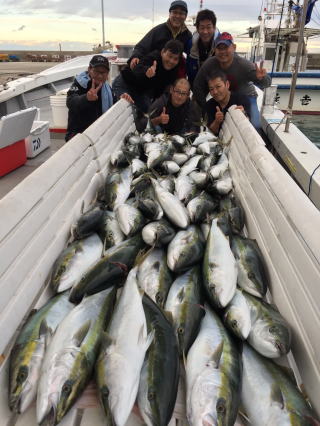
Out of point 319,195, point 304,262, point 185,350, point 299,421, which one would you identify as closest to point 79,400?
point 185,350

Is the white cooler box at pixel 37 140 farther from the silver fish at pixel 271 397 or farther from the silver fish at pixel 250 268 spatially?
the silver fish at pixel 271 397

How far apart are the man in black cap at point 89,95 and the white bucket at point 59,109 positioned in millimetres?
2009

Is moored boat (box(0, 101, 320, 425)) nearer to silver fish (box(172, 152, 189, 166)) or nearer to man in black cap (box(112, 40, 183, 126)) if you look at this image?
silver fish (box(172, 152, 189, 166))

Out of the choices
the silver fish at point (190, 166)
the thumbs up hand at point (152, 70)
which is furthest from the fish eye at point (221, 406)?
the thumbs up hand at point (152, 70)

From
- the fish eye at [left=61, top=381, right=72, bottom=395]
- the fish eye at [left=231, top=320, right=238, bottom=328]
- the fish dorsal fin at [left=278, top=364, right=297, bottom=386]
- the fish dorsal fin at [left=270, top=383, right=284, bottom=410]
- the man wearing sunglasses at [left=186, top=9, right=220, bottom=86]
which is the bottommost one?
the fish dorsal fin at [left=278, top=364, right=297, bottom=386]

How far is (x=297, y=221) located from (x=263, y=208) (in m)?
0.49

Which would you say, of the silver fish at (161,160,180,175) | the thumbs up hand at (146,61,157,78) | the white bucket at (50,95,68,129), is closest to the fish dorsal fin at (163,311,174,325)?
the silver fish at (161,160,180,175)

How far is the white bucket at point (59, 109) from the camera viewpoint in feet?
19.9

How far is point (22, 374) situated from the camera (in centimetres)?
119

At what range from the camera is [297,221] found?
5.15ft

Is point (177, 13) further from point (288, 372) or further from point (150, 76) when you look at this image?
point (288, 372)

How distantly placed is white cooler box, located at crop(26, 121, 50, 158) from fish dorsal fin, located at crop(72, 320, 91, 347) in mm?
4534

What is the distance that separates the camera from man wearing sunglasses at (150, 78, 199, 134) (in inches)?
166

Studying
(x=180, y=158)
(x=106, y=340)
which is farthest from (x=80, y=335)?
(x=180, y=158)
